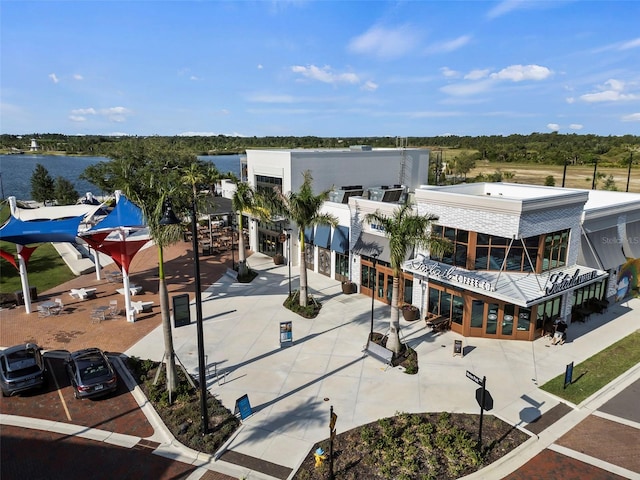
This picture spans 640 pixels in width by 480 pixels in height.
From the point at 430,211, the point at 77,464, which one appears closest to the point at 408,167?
the point at 430,211

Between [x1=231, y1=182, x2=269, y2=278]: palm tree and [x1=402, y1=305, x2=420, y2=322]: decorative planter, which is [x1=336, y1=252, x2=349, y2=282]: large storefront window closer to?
[x1=231, y1=182, x2=269, y2=278]: palm tree

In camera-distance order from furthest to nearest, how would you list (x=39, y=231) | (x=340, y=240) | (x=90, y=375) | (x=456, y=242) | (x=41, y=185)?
1. (x=41, y=185)
2. (x=340, y=240)
3. (x=39, y=231)
4. (x=456, y=242)
5. (x=90, y=375)

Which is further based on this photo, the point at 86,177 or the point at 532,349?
the point at 86,177

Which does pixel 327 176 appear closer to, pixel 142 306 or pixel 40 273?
pixel 142 306

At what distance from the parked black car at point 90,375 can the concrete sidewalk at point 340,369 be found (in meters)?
2.77

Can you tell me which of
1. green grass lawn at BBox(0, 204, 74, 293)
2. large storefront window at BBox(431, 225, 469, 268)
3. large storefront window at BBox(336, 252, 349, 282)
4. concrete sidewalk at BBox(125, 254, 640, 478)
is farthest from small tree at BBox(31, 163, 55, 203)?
large storefront window at BBox(431, 225, 469, 268)

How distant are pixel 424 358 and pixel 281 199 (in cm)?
1215

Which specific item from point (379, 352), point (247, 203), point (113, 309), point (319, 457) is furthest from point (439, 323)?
point (113, 309)

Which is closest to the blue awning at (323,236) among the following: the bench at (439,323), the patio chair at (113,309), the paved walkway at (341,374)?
the paved walkway at (341,374)

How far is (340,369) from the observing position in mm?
18531

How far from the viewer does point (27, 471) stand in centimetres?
1282

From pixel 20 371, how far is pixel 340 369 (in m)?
12.7

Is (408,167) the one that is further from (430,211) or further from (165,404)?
(165,404)

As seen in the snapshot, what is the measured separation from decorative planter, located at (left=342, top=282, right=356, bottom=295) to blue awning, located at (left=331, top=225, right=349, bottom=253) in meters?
2.37
